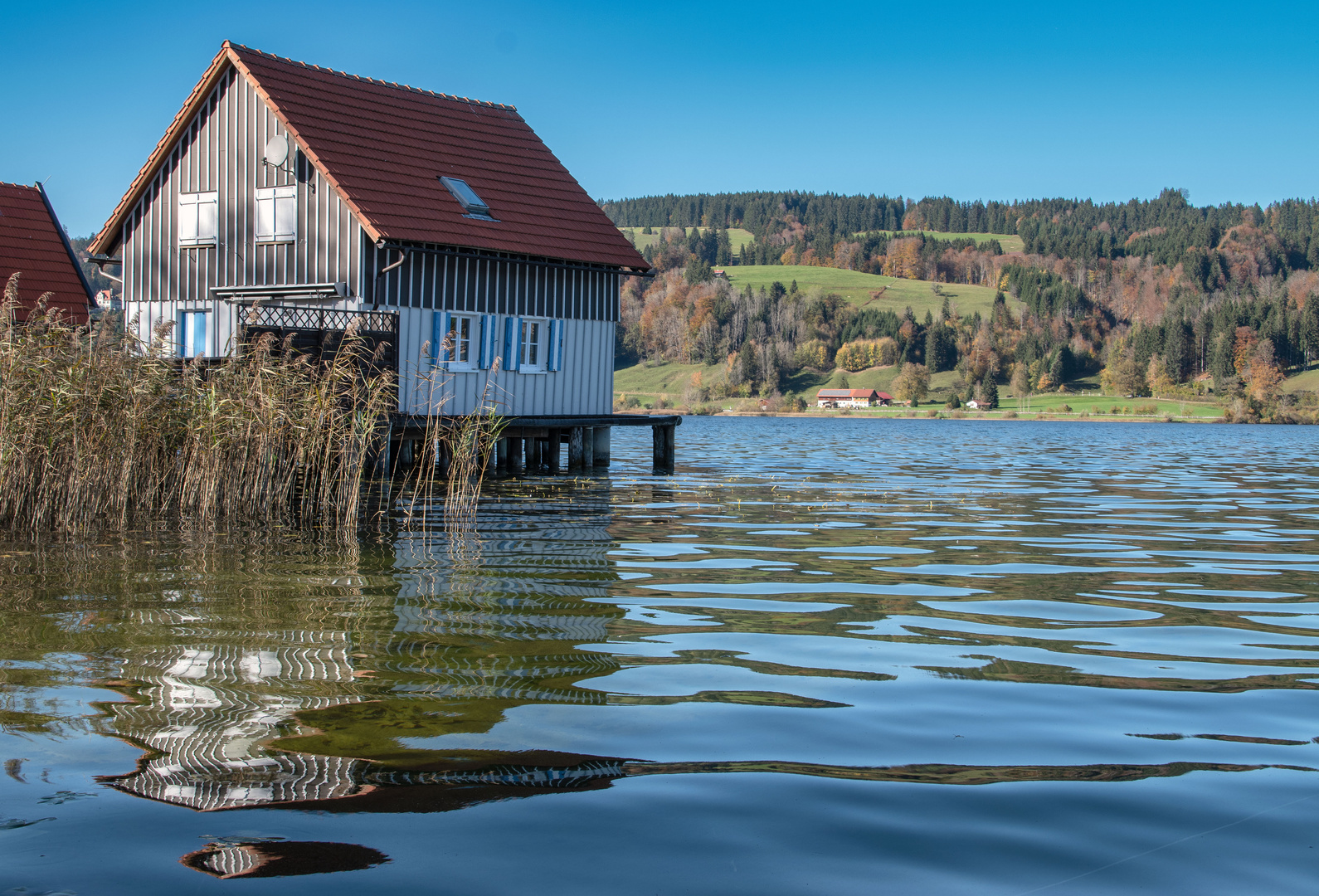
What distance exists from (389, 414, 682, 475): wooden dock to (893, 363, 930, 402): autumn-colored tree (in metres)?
104

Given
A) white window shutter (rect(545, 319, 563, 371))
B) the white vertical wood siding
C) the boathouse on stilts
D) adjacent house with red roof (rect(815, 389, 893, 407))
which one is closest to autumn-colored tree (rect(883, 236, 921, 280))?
adjacent house with red roof (rect(815, 389, 893, 407))

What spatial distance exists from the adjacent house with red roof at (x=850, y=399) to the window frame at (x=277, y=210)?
105286mm

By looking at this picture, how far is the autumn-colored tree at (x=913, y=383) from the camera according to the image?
413ft

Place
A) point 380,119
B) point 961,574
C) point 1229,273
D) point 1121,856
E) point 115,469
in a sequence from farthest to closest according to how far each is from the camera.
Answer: point 1229,273 → point 380,119 → point 115,469 → point 961,574 → point 1121,856

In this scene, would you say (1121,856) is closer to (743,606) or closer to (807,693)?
(807,693)

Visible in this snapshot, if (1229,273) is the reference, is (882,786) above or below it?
below

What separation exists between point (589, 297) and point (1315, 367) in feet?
422

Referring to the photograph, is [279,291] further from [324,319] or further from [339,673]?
[339,673]

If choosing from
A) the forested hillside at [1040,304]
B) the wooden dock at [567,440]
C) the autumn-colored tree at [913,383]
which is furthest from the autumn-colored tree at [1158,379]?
the wooden dock at [567,440]

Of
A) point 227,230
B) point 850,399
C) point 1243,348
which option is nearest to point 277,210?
point 227,230

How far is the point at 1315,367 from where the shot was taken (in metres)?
129

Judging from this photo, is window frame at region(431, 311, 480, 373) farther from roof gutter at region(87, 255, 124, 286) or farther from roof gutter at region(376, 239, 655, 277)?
roof gutter at region(87, 255, 124, 286)

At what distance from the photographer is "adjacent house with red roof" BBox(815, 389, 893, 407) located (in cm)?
12438

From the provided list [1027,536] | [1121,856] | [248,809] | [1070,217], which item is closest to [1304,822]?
[1121,856]
